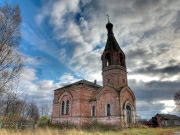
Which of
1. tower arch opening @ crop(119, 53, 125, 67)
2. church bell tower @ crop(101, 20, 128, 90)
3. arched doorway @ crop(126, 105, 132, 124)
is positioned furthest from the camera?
tower arch opening @ crop(119, 53, 125, 67)

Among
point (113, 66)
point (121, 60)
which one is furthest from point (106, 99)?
point (121, 60)

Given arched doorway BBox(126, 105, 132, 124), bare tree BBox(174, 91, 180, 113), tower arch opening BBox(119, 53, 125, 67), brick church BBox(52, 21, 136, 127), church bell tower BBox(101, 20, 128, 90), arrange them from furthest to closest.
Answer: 1. bare tree BBox(174, 91, 180, 113)
2. tower arch opening BBox(119, 53, 125, 67)
3. church bell tower BBox(101, 20, 128, 90)
4. arched doorway BBox(126, 105, 132, 124)
5. brick church BBox(52, 21, 136, 127)

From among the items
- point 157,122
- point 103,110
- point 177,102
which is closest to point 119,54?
point 103,110

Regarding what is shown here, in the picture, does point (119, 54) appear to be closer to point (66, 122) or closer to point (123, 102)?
point (123, 102)

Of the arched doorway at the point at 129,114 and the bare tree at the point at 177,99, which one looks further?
the bare tree at the point at 177,99

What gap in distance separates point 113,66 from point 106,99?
208 inches

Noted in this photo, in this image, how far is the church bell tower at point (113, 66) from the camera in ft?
71.2

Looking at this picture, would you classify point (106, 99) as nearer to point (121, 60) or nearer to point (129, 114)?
point (129, 114)

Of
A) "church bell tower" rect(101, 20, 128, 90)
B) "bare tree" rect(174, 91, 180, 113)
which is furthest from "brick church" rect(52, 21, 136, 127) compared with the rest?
"bare tree" rect(174, 91, 180, 113)

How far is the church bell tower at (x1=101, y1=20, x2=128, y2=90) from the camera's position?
21703mm

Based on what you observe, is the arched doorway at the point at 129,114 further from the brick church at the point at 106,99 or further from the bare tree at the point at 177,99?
the bare tree at the point at 177,99

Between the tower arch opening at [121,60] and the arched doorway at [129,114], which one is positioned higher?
the tower arch opening at [121,60]

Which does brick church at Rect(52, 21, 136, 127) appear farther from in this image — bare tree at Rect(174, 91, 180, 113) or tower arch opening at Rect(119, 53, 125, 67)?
bare tree at Rect(174, 91, 180, 113)

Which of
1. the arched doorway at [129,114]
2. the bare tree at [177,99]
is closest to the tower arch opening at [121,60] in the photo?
the arched doorway at [129,114]
